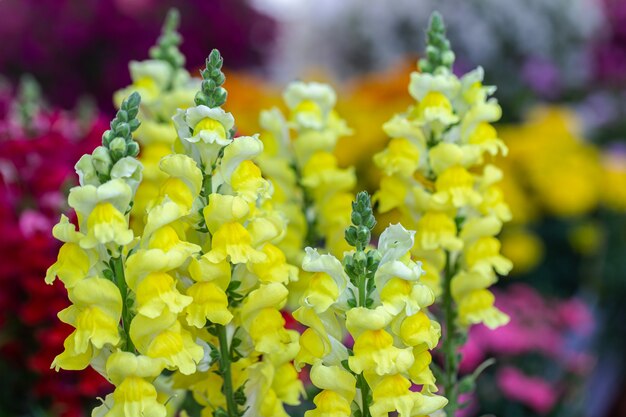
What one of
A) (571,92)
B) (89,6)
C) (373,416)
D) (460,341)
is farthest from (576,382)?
(571,92)

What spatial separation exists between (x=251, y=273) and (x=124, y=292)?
0.12 meters

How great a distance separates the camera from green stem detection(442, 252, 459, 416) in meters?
0.98

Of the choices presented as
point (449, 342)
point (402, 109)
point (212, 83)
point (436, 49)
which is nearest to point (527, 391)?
point (449, 342)

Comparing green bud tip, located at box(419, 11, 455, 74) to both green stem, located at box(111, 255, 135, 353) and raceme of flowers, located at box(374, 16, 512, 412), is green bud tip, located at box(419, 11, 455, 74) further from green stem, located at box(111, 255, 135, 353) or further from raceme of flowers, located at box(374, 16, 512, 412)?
green stem, located at box(111, 255, 135, 353)

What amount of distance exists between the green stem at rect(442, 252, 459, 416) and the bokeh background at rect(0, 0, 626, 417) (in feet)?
1.62

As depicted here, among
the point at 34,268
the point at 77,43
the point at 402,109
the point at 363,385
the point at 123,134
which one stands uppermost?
the point at 77,43

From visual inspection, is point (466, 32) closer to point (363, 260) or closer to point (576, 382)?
point (576, 382)

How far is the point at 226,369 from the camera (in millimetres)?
825

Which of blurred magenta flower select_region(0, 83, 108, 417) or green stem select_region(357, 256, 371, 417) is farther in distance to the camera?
blurred magenta flower select_region(0, 83, 108, 417)

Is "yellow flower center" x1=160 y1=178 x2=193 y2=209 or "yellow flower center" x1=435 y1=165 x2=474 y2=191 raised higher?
"yellow flower center" x1=435 y1=165 x2=474 y2=191

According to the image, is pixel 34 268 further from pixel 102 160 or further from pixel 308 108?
pixel 102 160

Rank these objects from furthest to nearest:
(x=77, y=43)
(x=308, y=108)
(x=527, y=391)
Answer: (x=77, y=43), (x=527, y=391), (x=308, y=108)

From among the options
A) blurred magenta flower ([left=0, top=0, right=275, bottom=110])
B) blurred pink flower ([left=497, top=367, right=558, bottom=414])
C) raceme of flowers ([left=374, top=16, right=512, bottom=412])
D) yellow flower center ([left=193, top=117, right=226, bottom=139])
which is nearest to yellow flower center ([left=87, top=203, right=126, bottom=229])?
yellow flower center ([left=193, top=117, right=226, bottom=139])

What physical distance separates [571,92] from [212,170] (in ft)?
13.3
